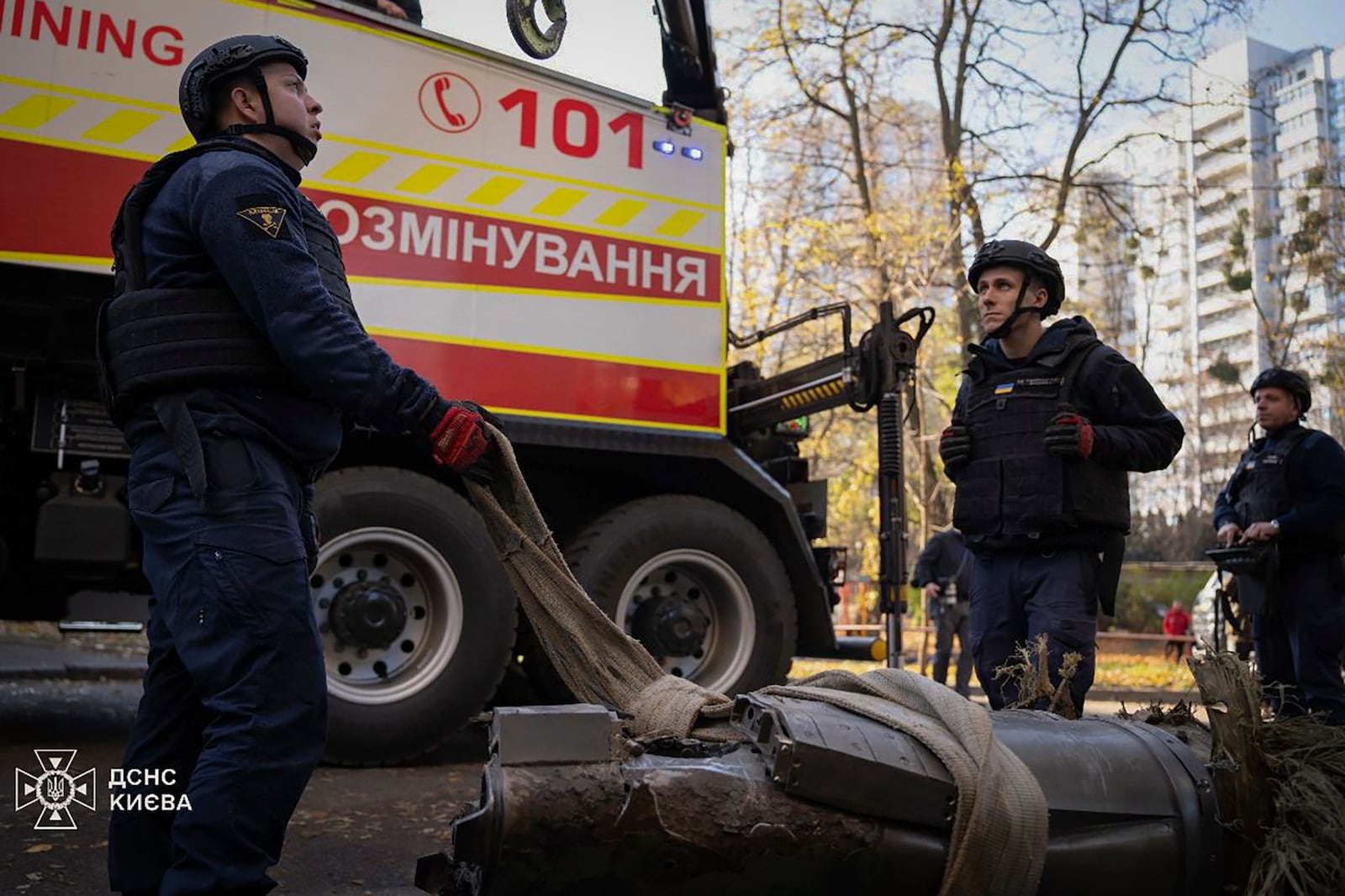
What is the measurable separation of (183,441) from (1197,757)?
78.0 inches

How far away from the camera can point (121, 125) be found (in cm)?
409

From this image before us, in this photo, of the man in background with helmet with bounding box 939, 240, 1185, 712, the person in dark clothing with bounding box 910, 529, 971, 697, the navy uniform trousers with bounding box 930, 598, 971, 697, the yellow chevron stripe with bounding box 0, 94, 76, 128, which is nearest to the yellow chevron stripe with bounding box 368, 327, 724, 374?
the yellow chevron stripe with bounding box 0, 94, 76, 128

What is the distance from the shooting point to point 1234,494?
18.4ft

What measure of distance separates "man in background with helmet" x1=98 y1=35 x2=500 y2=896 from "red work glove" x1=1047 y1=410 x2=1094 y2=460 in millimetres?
1817

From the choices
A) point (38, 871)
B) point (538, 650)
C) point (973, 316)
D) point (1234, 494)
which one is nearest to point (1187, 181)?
point (973, 316)

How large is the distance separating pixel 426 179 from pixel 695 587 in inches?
86.6

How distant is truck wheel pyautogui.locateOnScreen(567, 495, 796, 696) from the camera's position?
501 cm

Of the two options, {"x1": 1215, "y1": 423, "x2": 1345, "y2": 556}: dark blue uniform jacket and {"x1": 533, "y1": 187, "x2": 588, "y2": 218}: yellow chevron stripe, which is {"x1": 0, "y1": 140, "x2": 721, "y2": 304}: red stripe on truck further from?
{"x1": 1215, "y1": 423, "x2": 1345, "y2": 556}: dark blue uniform jacket

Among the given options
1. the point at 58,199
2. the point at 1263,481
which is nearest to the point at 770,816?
the point at 58,199

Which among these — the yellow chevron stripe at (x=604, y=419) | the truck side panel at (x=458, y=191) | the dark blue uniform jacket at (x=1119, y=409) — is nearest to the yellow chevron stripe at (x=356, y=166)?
the truck side panel at (x=458, y=191)

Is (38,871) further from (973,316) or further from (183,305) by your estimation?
(973,316)

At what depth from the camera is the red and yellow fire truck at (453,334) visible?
4.08 meters

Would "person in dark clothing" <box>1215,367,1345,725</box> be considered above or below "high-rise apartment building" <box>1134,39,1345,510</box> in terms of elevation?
below

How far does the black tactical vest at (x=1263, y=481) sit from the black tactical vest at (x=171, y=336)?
4503 mm
